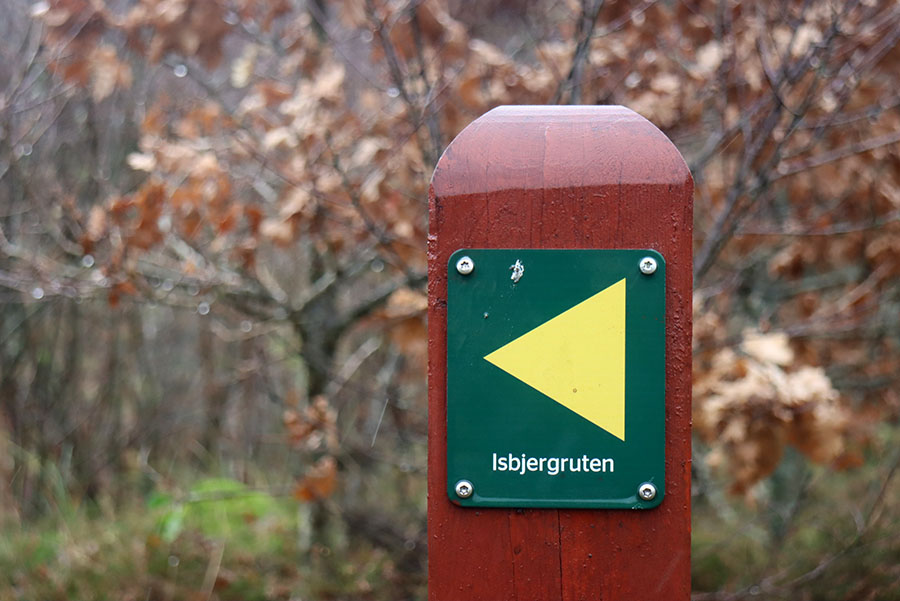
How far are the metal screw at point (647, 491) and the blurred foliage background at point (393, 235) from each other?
1449 millimetres

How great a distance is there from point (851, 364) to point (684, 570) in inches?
124

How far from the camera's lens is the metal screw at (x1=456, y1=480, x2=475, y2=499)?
124 cm

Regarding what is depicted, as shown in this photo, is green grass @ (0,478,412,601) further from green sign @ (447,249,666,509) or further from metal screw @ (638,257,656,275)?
metal screw @ (638,257,656,275)

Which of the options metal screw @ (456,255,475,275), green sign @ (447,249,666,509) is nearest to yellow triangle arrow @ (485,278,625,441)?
green sign @ (447,249,666,509)

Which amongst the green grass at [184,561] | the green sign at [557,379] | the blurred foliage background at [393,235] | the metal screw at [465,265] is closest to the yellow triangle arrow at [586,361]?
the green sign at [557,379]

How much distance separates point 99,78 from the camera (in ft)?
11.3

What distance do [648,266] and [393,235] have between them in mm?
1953

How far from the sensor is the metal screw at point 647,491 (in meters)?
1.22

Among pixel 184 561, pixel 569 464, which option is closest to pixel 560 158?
pixel 569 464

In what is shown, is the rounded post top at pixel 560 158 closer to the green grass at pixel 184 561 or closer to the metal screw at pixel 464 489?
the metal screw at pixel 464 489

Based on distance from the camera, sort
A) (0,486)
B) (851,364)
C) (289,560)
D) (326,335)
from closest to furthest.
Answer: (851,364) < (326,335) < (289,560) < (0,486)

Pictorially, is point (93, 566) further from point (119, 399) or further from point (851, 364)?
point (851, 364)

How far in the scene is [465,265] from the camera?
1243 millimetres

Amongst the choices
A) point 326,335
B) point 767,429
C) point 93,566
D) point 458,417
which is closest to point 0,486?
point 93,566
